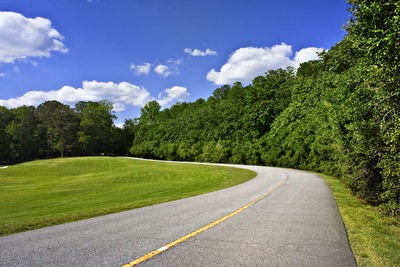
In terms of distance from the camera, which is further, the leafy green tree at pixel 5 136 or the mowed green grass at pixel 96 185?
the leafy green tree at pixel 5 136

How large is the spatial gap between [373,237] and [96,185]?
25.3 m

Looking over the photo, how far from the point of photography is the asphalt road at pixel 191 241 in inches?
212

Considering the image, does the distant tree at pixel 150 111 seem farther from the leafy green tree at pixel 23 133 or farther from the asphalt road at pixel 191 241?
the asphalt road at pixel 191 241

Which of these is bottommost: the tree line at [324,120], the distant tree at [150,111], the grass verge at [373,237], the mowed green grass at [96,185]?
the mowed green grass at [96,185]

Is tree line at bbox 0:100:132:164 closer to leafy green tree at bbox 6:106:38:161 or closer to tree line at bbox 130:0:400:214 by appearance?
leafy green tree at bbox 6:106:38:161

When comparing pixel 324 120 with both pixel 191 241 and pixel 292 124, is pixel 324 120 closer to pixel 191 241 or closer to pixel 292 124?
pixel 292 124

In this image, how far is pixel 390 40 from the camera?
6711 millimetres

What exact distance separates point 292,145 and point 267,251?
125ft

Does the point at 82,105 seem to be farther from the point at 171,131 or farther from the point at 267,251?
the point at 267,251

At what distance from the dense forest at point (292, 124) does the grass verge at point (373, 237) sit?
659 mm

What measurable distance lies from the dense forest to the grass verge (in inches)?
26.0

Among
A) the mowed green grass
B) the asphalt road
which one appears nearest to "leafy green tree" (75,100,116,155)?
the mowed green grass

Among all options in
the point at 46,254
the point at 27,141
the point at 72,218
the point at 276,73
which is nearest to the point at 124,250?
the point at 46,254

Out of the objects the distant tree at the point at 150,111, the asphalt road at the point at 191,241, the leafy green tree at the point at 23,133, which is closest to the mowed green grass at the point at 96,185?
the asphalt road at the point at 191,241
